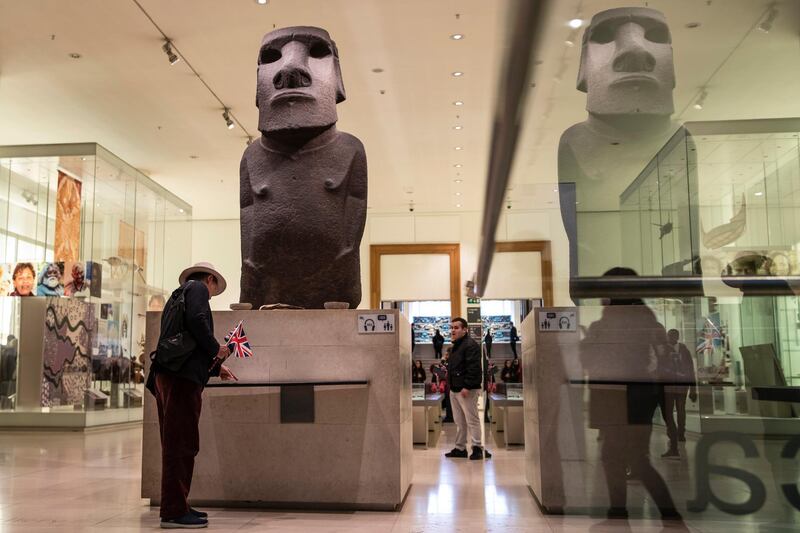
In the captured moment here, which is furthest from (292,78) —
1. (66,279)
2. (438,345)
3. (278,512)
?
(438,345)

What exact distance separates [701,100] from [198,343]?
4.02 m

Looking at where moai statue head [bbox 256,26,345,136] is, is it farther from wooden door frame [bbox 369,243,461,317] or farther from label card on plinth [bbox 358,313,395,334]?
wooden door frame [bbox 369,243,461,317]

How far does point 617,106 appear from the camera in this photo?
0.70m

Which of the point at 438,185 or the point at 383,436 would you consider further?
the point at 438,185

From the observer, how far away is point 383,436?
483cm

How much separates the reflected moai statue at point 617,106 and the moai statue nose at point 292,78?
518 centimetres

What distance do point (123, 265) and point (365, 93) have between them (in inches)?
225

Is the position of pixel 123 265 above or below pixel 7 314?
above

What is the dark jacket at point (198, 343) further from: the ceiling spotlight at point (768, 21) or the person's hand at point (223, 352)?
the ceiling spotlight at point (768, 21)

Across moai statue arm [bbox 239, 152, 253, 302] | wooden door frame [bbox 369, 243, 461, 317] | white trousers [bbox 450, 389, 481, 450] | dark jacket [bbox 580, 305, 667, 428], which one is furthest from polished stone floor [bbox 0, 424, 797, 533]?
wooden door frame [bbox 369, 243, 461, 317]

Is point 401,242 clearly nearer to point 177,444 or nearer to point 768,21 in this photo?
point 177,444

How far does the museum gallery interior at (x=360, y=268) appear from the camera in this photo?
647 mm

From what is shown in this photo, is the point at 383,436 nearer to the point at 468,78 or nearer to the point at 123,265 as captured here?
the point at 468,78

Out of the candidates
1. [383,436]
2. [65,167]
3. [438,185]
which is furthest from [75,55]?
[438,185]
